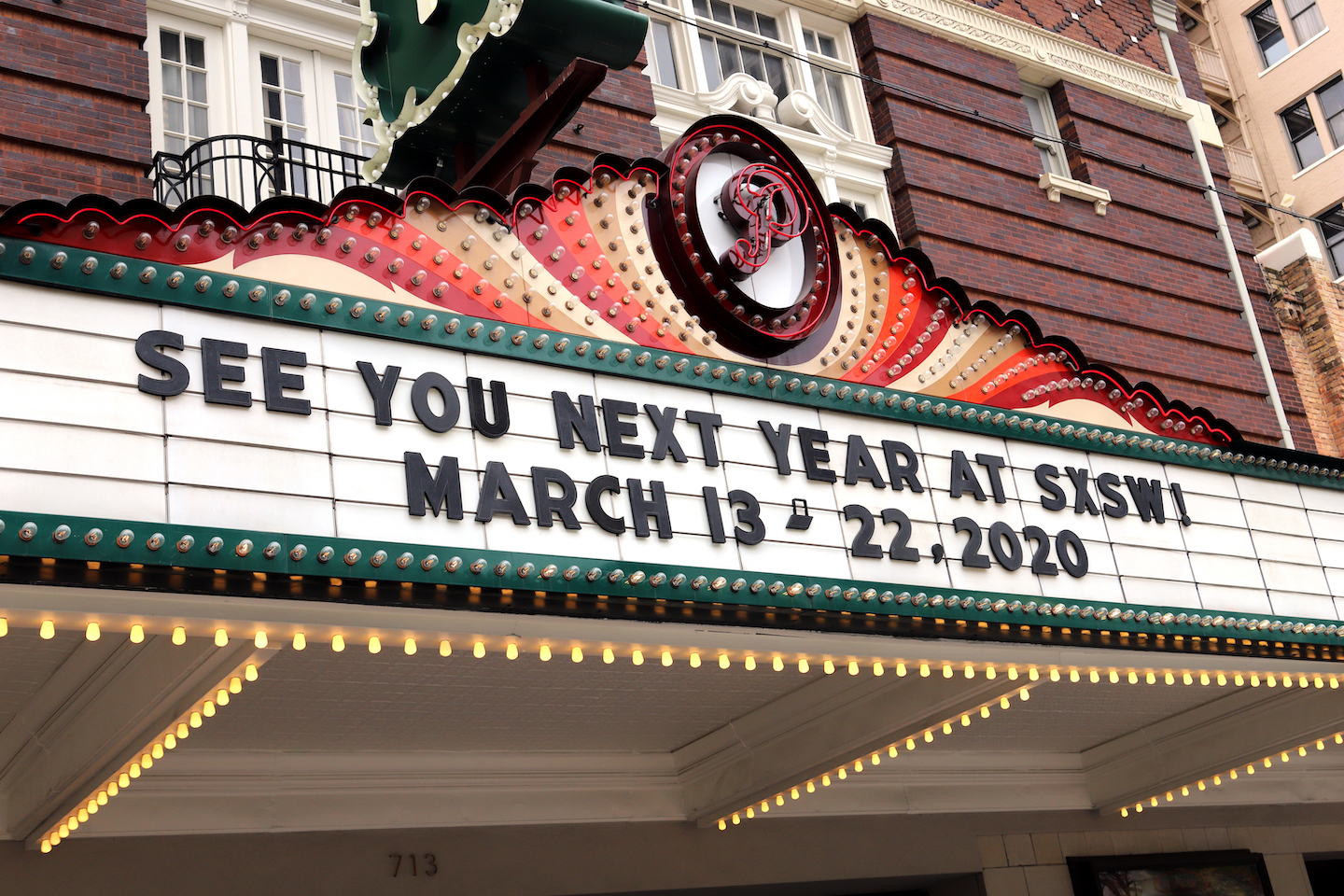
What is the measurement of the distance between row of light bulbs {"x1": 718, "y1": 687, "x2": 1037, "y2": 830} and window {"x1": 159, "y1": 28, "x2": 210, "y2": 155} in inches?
261

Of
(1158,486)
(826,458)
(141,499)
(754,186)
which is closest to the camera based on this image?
(141,499)

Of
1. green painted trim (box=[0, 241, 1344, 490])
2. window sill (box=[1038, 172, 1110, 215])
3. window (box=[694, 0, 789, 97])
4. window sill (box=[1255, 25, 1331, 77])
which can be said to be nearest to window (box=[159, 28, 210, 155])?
green painted trim (box=[0, 241, 1344, 490])

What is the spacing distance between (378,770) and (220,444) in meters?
3.64

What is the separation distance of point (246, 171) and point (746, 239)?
180 inches

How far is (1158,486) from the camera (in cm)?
976

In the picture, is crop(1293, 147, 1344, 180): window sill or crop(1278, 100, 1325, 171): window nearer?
crop(1293, 147, 1344, 180): window sill

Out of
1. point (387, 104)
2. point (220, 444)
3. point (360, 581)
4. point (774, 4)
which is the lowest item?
point (360, 581)

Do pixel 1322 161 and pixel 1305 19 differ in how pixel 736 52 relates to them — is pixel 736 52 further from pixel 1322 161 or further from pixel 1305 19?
pixel 1305 19

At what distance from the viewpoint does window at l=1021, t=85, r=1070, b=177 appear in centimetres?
1720

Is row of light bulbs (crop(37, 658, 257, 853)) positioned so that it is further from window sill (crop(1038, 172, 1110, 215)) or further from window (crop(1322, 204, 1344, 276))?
window (crop(1322, 204, 1344, 276))

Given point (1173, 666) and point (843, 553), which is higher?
point (843, 553)

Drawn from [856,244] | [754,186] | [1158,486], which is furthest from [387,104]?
[1158,486]

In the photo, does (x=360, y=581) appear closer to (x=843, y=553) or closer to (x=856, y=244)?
(x=843, y=553)

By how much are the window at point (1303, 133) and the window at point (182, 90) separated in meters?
28.3
